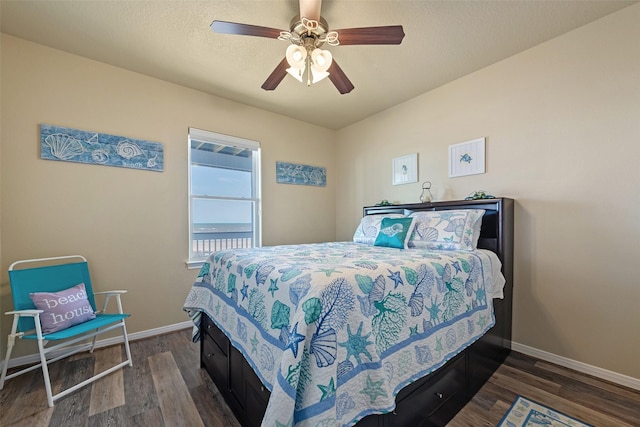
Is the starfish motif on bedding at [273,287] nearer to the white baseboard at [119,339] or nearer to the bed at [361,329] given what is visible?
the bed at [361,329]

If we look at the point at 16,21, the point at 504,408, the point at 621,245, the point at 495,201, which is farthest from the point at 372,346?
the point at 16,21

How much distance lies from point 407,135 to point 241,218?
8.10 feet

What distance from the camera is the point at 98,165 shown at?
245cm

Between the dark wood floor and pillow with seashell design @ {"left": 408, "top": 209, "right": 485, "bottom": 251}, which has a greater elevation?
pillow with seashell design @ {"left": 408, "top": 209, "right": 485, "bottom": 251}

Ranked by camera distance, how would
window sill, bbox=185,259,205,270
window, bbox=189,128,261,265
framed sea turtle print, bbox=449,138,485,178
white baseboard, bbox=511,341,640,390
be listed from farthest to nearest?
window, bbox=189,128,261,265, window sill, bbox=185,259,205,270, framed sea turtle print, bbox=449,138,485,178, white baseboard, bbox=511,341,640,390

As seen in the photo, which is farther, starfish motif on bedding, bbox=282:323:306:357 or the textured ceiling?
the textured ceiling

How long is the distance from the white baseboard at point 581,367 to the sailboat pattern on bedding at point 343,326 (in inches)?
38.4

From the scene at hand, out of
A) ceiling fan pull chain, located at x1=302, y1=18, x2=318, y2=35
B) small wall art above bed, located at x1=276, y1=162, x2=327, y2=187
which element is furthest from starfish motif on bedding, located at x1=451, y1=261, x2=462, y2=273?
small wall art above bed, located at x1=276, y1=162, x2=327, y2=187

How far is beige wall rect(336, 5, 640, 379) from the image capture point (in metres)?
1.86

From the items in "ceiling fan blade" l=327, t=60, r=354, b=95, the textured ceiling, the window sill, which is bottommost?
the window sill

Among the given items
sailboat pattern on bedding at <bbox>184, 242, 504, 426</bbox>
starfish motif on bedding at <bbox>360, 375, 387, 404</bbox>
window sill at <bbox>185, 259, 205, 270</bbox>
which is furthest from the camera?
window sill at <bbox>185, 259, 205, 270</bbox>

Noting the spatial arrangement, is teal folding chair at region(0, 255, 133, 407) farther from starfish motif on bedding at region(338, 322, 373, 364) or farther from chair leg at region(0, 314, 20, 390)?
starfish motif on bedding at region(338, 322, 373, 364)

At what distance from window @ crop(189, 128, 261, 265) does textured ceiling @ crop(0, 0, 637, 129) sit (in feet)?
2.29

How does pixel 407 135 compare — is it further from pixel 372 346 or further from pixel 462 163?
pixel 372 346
